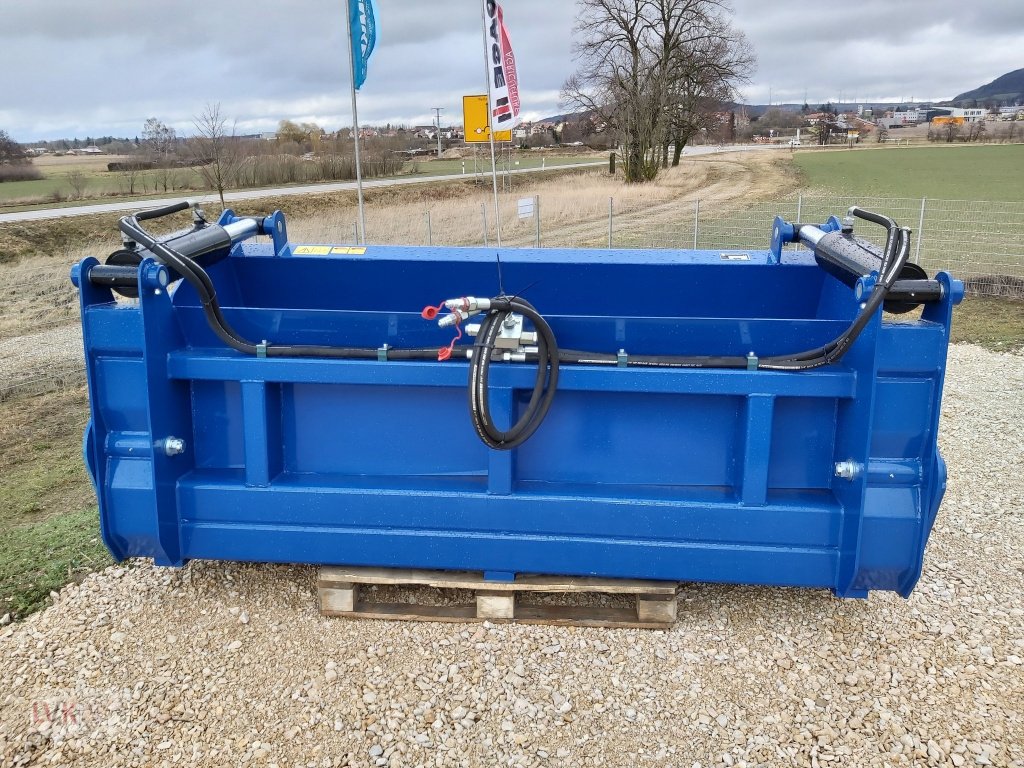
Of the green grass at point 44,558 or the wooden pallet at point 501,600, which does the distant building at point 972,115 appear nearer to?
the wooden pallet at point 501,600

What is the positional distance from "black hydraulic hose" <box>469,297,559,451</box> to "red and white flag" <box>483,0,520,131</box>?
27.8 feet

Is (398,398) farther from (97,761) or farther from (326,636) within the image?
(97,761)

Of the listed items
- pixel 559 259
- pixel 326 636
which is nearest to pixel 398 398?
pixel 326 636

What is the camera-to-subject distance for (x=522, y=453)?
3113 mm

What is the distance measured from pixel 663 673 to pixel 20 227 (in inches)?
841

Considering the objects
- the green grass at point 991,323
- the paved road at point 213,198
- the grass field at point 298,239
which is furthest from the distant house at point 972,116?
the green grass at point 991,323

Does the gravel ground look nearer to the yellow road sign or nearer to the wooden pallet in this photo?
the wooden pallet

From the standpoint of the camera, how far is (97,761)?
102 inches

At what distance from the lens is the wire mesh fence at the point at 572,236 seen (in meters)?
9.88

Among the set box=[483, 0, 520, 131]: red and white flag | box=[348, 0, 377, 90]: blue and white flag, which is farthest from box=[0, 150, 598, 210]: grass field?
box=[348, 0, 377, 90]: blue and white flag

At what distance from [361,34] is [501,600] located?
8978mm

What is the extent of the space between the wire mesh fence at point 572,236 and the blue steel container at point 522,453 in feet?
18.0

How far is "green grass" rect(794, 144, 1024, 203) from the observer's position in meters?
30.2

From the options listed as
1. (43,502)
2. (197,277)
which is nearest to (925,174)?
(43,502)
